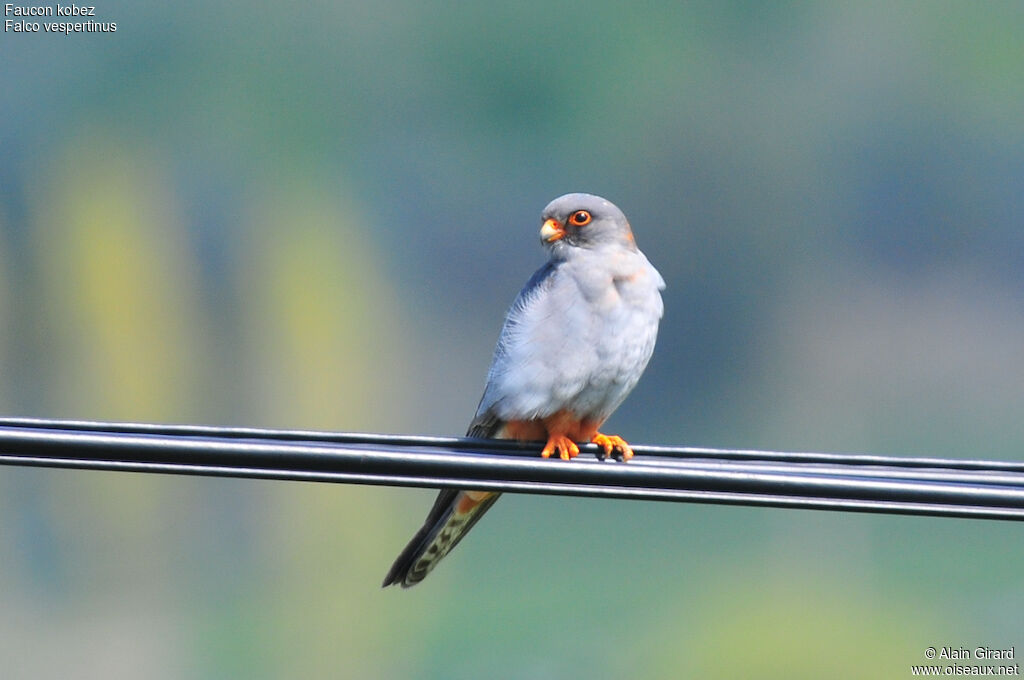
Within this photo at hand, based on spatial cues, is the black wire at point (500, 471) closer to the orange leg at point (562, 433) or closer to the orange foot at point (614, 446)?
the orange foot at point (614, 446)

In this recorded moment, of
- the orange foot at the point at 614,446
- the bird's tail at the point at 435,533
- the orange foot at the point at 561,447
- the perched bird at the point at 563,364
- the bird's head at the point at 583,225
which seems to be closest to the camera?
the orange foot at the point at 614,446

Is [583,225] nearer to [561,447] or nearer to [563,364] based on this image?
[563,364]

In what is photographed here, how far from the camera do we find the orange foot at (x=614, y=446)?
16.3 ft

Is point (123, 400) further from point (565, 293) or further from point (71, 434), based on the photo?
point (71, 434)

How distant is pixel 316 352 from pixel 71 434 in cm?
2769

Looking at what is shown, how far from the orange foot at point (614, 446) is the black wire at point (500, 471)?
4.84ft

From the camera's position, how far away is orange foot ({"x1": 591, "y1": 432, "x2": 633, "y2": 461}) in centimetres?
497

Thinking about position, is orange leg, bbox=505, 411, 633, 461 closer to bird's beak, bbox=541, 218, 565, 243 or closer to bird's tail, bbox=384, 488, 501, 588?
bird's tail, bbox=384, 488, 501, 588

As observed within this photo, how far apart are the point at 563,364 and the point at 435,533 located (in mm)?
965

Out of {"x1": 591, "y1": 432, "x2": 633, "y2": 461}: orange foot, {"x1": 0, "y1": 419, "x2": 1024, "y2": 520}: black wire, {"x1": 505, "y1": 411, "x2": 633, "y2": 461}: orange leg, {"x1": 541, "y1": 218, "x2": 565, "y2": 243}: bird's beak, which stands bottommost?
{"x1": 0, "y1": 419, "x2": 1024, "y2": 520}: black wire

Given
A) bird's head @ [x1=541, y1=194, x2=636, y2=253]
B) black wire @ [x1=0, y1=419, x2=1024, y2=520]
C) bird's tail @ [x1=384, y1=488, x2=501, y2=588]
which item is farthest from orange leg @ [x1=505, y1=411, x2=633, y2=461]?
black wire @ [x1=0, y1=419, x2=1024, y2=520]

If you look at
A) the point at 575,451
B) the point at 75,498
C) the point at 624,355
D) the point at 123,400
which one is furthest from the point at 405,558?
the point at 75,498

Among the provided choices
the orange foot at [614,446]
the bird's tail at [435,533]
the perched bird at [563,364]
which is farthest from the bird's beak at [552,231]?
the bird's tail at [435,533]

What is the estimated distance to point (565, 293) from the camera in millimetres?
5574
